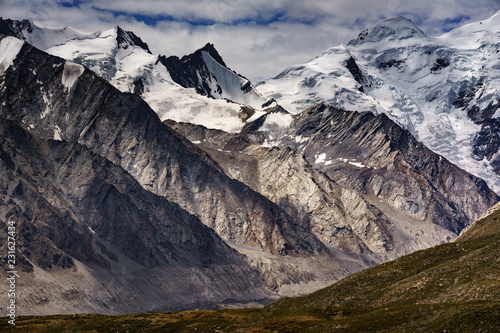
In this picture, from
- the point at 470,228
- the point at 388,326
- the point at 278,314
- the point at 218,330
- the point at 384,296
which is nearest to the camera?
the point at 388,326

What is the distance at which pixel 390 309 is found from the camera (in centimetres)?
9675

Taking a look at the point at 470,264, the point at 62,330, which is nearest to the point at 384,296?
the point at 470,264

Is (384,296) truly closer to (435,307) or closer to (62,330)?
(435,307)

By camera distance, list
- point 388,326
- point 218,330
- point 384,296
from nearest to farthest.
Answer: point 388,326 → point 218,330 → point 384,296

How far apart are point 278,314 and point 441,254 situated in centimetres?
3779

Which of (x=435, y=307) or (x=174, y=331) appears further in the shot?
(x=174, y=331)

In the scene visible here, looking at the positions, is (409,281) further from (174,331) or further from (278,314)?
(174,331)

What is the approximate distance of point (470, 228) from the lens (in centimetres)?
16050

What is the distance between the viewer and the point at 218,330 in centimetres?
9881

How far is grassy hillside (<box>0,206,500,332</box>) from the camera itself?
82938 mm

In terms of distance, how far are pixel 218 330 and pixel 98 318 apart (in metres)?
29.3

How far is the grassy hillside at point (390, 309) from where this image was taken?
82938mm

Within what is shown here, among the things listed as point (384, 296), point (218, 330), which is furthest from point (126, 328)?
point (384, 296)

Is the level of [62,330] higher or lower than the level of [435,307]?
higher
